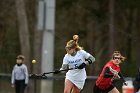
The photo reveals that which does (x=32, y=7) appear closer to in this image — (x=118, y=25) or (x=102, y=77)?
(x=118, y=25)

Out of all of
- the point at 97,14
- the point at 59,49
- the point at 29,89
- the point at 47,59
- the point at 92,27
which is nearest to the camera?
the point at 47,59

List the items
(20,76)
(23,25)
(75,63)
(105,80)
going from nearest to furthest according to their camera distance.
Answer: (75,63)
(105,80)
(20,76)
(23,25)

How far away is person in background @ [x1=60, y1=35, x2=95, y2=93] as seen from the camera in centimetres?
1488

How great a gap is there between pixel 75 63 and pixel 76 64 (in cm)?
3

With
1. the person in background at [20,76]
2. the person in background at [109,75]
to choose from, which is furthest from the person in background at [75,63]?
the person in background at [20,76]

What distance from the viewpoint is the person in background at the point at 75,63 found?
48.8 ft

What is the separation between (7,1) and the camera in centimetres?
4094

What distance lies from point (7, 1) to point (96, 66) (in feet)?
23.2

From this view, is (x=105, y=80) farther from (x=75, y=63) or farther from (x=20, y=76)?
(x=20, y=76)

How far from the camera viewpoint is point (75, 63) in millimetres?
14930

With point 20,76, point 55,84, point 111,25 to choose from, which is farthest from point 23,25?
point 20,76

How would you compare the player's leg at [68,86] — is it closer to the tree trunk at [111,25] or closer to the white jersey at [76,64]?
the white jersey at [76,64]

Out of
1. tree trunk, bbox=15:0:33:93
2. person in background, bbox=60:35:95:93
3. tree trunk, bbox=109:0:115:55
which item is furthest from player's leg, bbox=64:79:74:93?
tree trunk, bbox=109:0:115:55

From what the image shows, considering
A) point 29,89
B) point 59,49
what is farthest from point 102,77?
point 59,49
